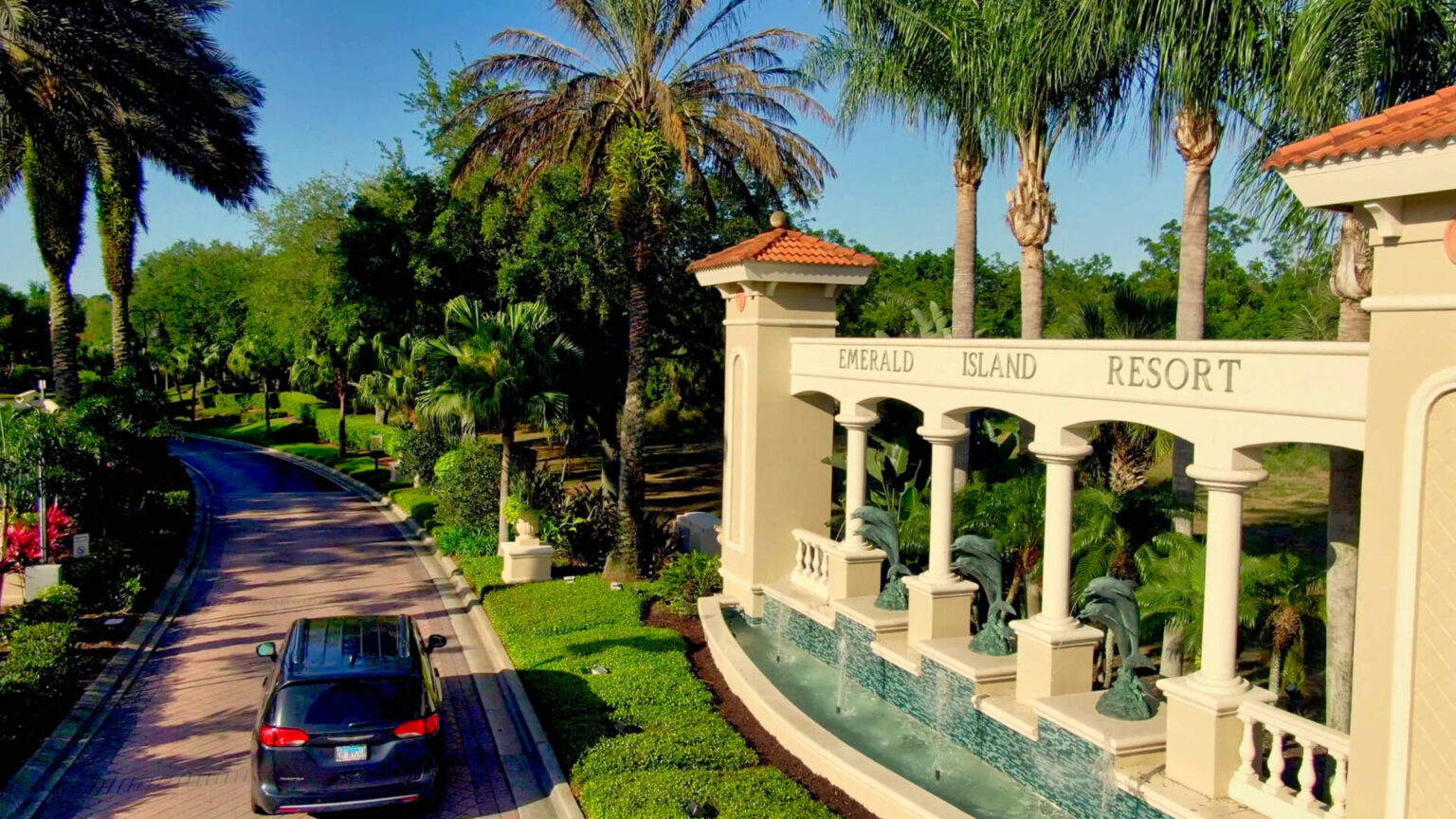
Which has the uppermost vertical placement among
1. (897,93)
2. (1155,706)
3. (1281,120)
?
(897,93)

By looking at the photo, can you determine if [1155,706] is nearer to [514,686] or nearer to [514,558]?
[514,686]

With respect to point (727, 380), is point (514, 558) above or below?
below

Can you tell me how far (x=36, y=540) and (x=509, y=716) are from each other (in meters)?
8.34

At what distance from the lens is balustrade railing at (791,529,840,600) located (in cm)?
1428

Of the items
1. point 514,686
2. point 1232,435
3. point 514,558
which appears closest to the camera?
point 1232,435

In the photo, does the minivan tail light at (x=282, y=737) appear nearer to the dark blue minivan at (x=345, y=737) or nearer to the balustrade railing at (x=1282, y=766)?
the dark blue minivan at (x=345, y=737)

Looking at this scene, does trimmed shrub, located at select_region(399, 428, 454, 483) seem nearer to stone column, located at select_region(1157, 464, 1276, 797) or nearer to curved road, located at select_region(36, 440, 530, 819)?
curved road, located at select_region(36, 440, 530, 819)

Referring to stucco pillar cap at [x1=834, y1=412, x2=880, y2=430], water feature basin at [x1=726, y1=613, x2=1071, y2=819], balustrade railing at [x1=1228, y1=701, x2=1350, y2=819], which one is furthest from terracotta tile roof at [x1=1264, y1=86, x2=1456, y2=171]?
stucco pillar cap at [x1=834, y1=412, x2=880, y2=430]

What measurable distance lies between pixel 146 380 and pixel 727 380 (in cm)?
1885

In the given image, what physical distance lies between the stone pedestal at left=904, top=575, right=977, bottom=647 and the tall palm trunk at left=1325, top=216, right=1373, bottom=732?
352 centimetres

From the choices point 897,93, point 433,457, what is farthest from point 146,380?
point 897,93

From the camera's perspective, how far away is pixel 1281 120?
11148 millimetres

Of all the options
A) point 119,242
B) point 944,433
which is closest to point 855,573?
point 944,433

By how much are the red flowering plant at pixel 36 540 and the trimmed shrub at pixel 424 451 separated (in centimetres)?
1323
